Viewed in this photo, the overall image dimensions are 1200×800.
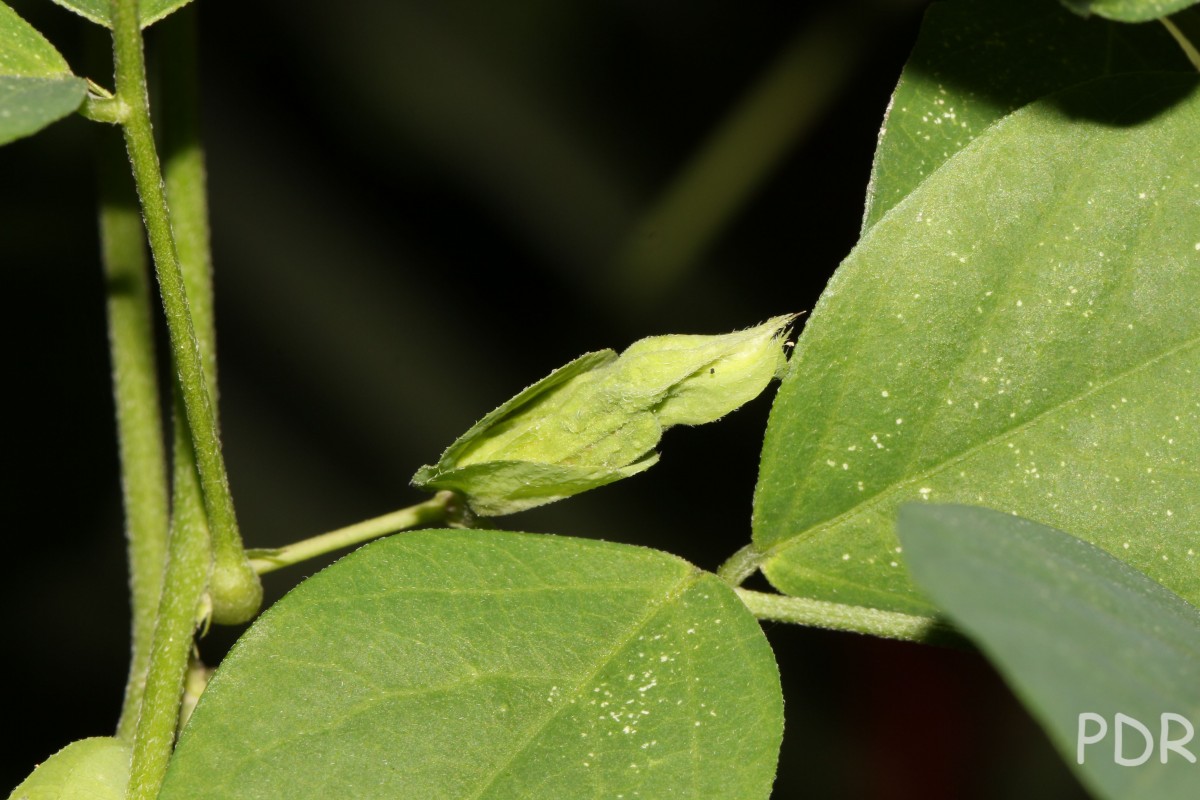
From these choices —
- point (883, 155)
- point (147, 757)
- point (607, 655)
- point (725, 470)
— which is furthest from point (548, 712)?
point (725, 470)

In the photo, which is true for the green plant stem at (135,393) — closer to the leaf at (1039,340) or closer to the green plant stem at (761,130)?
the leaf at (1039,340)

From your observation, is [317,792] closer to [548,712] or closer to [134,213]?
[548,712]

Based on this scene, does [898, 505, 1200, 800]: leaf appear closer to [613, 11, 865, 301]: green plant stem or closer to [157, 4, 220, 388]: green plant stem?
[157, 4, 220, 388]: green plant stem

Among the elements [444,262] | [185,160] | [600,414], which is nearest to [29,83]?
[185,160]

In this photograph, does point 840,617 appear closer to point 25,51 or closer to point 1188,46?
point 1188,46

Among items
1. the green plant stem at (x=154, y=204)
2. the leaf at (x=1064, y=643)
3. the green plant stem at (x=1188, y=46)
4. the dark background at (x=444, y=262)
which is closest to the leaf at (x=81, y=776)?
the green plant stem at (x=154, y=204)

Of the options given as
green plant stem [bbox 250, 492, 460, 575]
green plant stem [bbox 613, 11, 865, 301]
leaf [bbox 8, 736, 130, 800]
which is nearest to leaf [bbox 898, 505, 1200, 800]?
green plant stem [bbox 250, 492, 460, 575]
